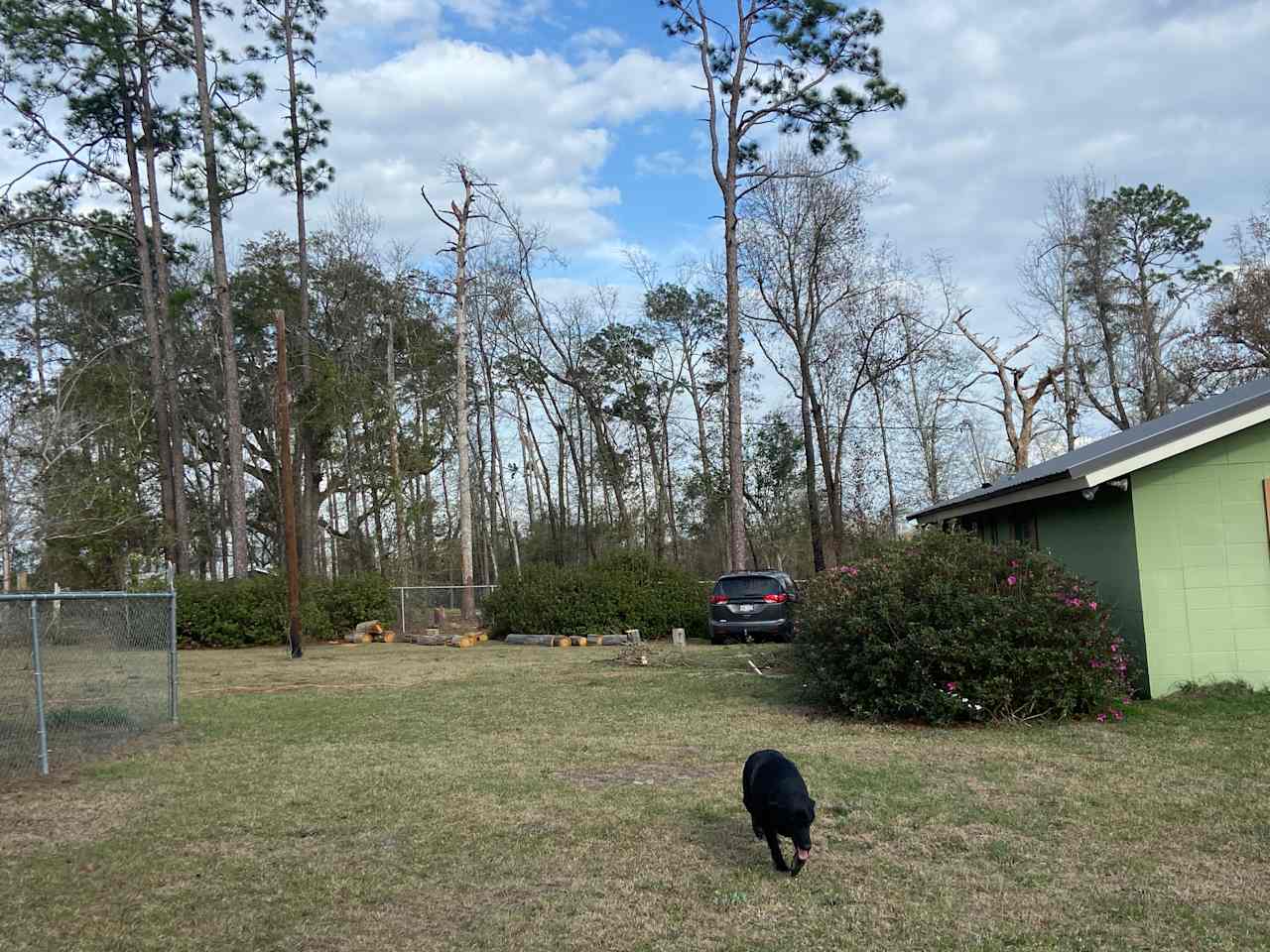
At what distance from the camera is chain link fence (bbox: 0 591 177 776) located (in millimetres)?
8406

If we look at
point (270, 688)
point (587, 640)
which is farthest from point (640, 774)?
point (587, 640)

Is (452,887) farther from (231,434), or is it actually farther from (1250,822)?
(231,434)

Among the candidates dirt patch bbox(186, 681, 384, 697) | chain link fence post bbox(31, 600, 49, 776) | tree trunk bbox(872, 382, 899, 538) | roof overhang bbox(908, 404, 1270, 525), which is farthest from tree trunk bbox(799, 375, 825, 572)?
chain link fence post bbox(31, 600, 49, 776)

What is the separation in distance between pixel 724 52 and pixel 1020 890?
24.4 meters

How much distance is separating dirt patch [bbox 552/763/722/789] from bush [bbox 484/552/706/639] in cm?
1383

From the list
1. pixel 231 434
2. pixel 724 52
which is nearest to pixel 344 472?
pixel 231 434

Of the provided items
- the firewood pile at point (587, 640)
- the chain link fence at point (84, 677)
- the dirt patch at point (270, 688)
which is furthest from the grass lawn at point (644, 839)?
the firewood pile at point (587, 640)

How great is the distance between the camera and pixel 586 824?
6266 millimetres

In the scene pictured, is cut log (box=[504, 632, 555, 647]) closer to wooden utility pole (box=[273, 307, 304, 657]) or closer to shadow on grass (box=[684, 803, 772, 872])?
wooden utility pole (box=[273, 307, 304, 657])

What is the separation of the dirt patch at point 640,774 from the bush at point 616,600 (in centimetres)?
1383

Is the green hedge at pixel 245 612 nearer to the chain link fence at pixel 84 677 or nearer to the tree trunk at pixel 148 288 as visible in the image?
the tree trunk at pixel 148 288

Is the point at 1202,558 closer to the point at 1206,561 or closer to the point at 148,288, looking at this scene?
the point at 1206,561

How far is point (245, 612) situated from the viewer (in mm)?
23578

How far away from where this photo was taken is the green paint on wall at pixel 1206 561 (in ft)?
31.8
